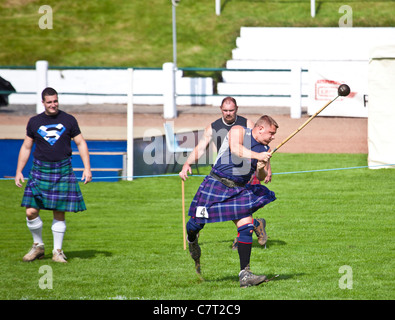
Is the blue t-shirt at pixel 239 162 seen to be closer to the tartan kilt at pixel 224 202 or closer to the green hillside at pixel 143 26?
the tartan kilt at pixel 224 202

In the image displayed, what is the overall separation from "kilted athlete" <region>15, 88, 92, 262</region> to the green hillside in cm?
1790

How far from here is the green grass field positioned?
630cm

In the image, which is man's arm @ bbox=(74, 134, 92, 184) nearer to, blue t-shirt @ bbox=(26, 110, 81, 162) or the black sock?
blue t-shirt @ bbox=(26, 110, 81, 162)

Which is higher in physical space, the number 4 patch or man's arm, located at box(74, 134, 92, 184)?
man's arm, located at box(74, 134, 92, 184)

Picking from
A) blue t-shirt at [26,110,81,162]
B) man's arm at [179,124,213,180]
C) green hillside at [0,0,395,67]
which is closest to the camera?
man's arm at [179,124,213,180]

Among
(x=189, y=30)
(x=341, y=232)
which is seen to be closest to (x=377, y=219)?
(x=341, y=232)

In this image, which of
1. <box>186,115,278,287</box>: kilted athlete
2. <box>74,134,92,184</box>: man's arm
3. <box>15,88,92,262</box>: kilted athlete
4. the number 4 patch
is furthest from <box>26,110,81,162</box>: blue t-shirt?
the number 4 patch

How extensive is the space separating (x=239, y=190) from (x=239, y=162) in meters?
0.25

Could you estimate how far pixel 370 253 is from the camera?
7.57 meters

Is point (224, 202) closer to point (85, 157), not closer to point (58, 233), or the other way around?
point (85, 157)

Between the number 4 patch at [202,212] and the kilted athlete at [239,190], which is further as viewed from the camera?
the number 4 patch at [202,212]

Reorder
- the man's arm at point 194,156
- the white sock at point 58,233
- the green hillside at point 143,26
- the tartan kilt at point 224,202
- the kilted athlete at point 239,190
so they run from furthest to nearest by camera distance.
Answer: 1. the green hillside at point 143,26
2. the white sock at point 58,233
3. the man's arm at point 194,156
4. the tartan kilt at point 224,202
5. the kilted athlete at point 239,190

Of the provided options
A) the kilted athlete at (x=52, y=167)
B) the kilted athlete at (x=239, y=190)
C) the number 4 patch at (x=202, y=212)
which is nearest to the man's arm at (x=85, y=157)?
the kilted athlete at (x=52, y=167)

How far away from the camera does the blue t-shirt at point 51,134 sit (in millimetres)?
7535
